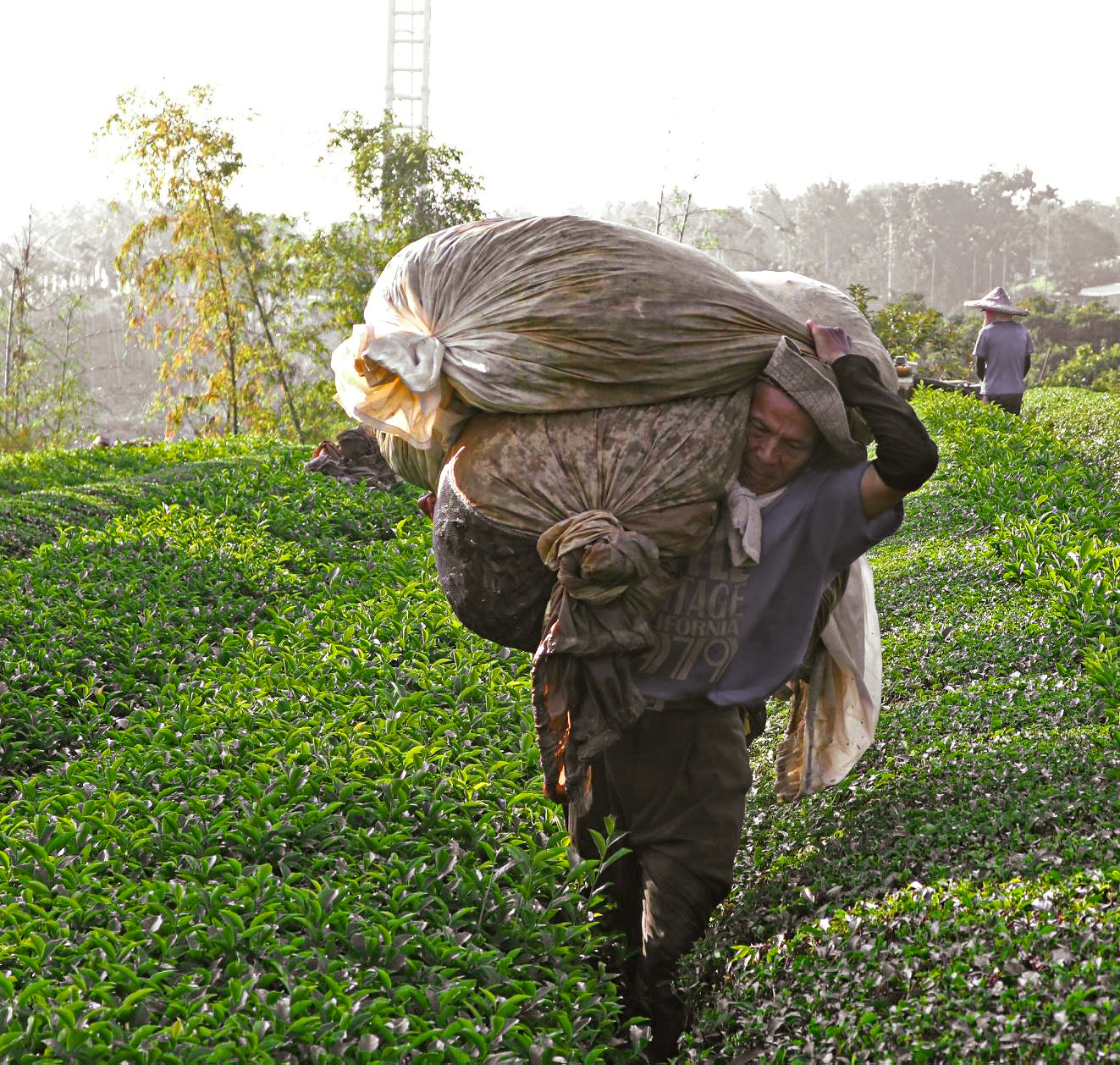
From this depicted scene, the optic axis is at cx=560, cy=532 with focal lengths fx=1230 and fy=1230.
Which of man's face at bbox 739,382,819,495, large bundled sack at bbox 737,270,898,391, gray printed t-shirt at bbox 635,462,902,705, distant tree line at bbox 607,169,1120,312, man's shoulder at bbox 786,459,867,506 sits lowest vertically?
distant tree line at bbox 607,169,1120,312

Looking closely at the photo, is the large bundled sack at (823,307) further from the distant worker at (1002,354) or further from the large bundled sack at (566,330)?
the distant worker at (1002,354)

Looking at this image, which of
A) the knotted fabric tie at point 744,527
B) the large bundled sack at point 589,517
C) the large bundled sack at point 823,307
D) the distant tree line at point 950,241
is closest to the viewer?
the large bundled sack at point 589,517

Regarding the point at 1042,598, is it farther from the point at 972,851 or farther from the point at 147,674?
the point at 147,674

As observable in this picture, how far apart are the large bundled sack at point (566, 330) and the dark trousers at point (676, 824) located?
0.82 meters

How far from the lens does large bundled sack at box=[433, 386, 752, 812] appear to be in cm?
265

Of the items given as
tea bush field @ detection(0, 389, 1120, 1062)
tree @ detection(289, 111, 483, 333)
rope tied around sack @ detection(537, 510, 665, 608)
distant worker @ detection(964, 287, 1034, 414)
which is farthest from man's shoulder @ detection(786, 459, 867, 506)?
tree @ detection(289, 111, 483, 333)

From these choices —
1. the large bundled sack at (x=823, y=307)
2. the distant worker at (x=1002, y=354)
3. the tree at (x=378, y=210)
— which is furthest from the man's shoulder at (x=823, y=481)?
the tree at (x=378, y=210)

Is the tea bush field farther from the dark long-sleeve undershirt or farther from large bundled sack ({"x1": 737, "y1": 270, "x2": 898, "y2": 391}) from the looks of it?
large bundled sack ({"x1": 737, "y1": 270, "x2": 898, "y2": 391})

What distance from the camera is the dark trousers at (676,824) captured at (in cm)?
297

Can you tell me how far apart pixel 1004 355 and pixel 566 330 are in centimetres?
987

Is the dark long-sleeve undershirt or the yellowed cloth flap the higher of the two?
the dark long-sleeve undershirt

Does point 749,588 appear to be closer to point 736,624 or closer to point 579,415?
point 736,624

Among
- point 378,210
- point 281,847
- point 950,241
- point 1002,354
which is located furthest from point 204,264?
point 950,241

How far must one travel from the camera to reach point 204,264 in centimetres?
1586
